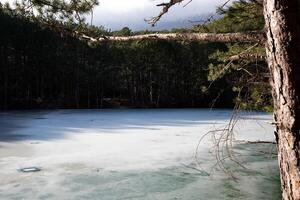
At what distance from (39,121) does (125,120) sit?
2.12 m

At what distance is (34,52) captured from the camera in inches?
620

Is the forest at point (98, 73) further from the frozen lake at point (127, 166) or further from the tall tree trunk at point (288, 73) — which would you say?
the tall tree trunk at point (288, 73)

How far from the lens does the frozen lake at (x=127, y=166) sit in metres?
4.18

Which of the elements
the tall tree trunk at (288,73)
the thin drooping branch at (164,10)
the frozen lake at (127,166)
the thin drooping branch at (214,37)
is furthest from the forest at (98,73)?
the tall tree trunk at (288,73)

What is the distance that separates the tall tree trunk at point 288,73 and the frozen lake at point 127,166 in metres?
1.19

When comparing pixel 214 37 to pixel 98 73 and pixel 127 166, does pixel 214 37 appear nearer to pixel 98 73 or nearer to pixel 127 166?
pixel 127 166

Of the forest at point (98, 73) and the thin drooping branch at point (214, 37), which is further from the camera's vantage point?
the forest at point (98, 73)

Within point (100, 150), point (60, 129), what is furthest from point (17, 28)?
point (100, 150)

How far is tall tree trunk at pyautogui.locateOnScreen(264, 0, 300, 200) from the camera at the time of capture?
1.11 meters

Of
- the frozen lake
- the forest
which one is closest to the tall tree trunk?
the frozen lake

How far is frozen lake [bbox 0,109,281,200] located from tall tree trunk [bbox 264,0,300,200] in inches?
46.9

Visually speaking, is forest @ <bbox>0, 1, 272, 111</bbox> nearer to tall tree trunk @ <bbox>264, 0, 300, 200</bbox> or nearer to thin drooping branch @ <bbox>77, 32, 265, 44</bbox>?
thin drooping branch @ <bbox>77, 32, 265, 44</bbox>

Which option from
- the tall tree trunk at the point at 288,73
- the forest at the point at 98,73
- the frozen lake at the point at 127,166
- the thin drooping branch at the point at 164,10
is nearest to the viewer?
the tall tree trunk at the point at 288,73

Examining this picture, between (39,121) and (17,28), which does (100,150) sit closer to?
(39,121)
